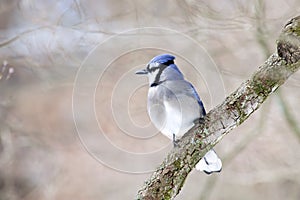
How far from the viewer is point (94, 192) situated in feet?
10.0

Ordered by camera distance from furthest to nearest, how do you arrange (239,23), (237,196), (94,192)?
(94,192), (237,196), (239,23)

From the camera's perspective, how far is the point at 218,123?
1047mm

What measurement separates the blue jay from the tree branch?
5.9 inches

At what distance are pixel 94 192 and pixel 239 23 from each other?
150cm

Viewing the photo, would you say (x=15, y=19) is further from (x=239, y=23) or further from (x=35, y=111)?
(x=239, y=23)

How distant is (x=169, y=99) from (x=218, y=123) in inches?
9.4

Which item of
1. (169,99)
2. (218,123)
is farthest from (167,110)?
(218,123)

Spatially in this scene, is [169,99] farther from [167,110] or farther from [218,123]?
[218,123]

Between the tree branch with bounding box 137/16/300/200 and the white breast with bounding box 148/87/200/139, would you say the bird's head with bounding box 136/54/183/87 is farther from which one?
the tree branch with bounding box 137/16/300/200

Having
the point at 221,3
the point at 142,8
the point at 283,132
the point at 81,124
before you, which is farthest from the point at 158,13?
the point at 283,132

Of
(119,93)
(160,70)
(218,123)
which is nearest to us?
(218,123)

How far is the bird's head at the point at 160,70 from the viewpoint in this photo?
123 cm

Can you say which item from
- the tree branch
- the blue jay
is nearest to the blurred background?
the blue jay

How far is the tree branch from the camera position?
3.36 feet
